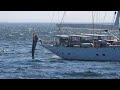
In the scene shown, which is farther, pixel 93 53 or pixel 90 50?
pixel 93 53

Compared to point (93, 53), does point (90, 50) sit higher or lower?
higher

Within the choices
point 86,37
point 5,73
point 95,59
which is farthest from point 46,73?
point 86,37
